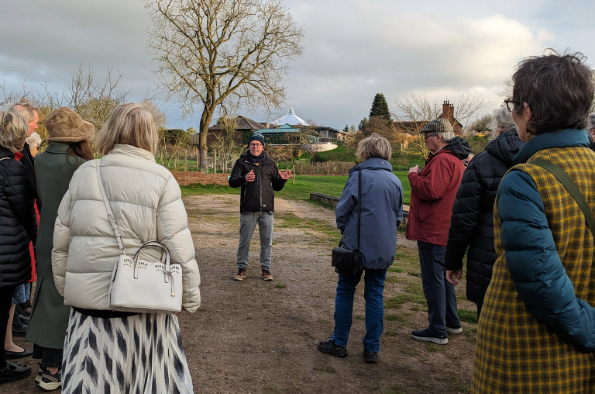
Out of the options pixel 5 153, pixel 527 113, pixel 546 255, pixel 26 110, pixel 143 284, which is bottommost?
pixel 143 284

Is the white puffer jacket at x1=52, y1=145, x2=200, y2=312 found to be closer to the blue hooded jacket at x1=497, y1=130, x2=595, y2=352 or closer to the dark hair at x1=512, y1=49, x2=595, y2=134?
the blue hooded jacket at x1=497, y1=130, x2=595, y2=352

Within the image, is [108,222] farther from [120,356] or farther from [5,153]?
[5,153]

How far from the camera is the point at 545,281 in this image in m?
1.61

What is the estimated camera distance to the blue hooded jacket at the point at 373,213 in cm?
411

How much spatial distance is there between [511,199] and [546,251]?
223mm

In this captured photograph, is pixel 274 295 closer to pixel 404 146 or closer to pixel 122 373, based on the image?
pixel 122 373

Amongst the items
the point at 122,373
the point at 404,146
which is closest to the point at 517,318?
the point at 122,373

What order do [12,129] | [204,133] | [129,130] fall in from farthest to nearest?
1. [204,133]
2. [12,129]
3. [129,130]

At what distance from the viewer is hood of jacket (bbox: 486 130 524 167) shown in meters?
3.35

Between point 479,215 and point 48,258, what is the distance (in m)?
3.25

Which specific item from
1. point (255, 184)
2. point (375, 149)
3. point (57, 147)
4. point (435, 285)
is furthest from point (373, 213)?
point (255, 184)

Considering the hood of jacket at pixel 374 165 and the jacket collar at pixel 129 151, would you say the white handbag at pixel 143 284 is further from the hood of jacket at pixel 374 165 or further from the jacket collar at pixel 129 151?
the hood of jacket at pixel 374 165

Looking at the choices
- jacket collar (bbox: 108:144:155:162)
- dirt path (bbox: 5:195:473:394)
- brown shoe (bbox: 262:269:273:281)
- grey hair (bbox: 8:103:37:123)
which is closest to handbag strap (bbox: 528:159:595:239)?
jacket collar (bbox: 108:144:155:162)

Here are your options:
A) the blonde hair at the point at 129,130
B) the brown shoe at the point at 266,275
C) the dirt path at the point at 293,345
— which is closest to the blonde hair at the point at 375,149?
the dirt path at the point at 293,345
